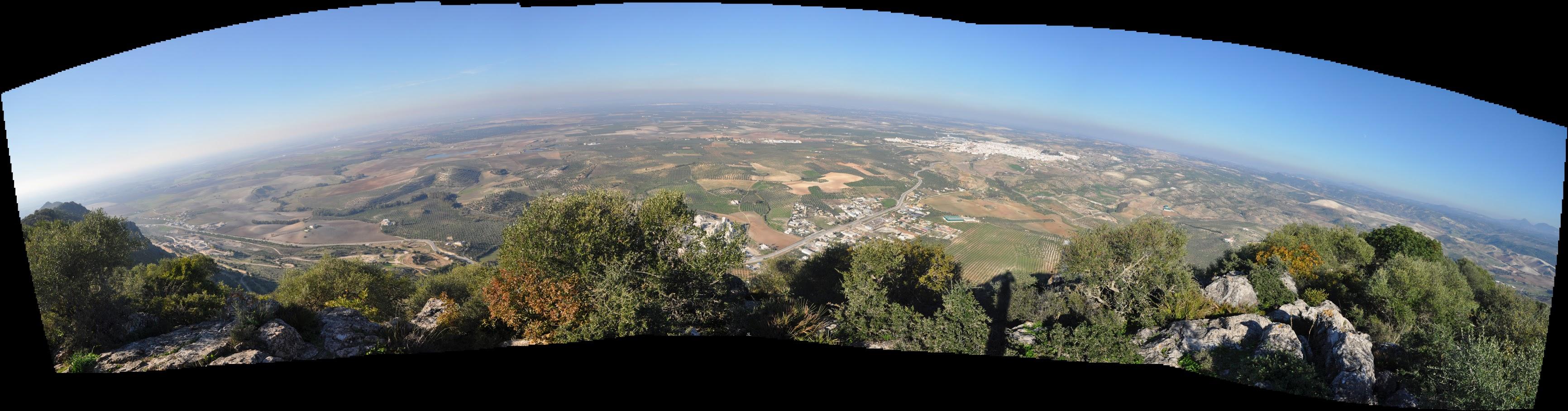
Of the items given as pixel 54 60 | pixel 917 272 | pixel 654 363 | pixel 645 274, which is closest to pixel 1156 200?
pixel 917 272

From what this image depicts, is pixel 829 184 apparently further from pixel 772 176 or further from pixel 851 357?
pixel 851 357

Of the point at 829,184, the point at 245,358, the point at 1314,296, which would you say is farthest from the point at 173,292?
the point at 1314,296

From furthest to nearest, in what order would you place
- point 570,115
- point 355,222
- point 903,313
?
point 570,115 → point 355,222 → point 903,313

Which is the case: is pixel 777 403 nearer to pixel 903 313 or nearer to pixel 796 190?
pixel 903 313

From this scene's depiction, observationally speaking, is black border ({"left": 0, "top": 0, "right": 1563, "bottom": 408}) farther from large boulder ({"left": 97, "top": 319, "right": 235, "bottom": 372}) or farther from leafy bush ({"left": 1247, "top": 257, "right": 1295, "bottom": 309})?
leafy bush ({"left": 1247, "top": 257, "right": 1295, "bottom": 309})

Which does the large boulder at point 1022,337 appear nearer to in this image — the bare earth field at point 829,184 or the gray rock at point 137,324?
the bare earth field at point 829,184
